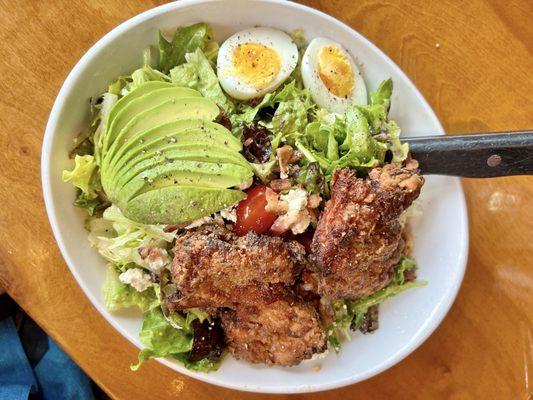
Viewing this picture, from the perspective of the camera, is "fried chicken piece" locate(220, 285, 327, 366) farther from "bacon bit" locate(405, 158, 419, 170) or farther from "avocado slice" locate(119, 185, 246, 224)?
"bacon bit" locate(405, 158, 419, 170)

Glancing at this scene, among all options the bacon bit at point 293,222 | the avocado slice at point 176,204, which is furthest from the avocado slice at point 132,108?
the bacon bit at point 293,222

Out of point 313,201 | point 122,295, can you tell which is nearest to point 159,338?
point 122,295

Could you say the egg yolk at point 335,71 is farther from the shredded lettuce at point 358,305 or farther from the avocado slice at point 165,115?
the shredded lettuce at point 358,305

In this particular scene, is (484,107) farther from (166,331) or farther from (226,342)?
(166,331)

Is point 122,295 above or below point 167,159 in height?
below

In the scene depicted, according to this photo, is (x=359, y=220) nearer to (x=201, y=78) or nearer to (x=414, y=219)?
(x=414, y=219)
